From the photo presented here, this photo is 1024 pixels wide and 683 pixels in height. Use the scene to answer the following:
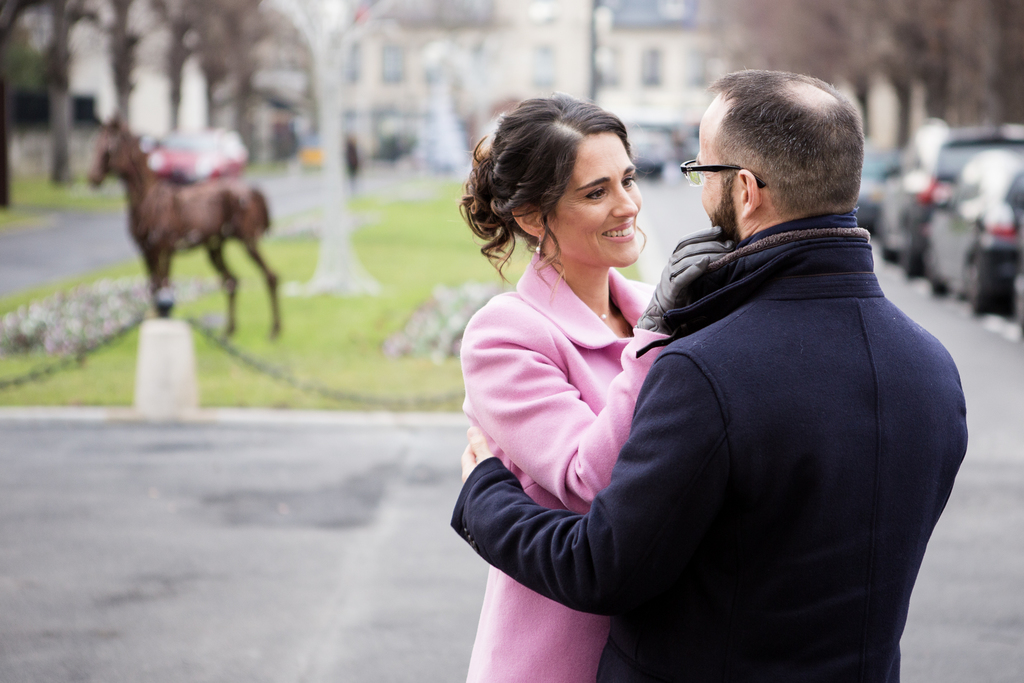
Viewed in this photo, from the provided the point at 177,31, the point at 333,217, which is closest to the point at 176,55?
the point at 177,31

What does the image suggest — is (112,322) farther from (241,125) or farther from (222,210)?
(241,125)

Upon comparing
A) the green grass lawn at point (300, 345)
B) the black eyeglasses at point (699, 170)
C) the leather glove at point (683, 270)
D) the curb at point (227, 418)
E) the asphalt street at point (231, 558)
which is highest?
the black eyeglasses at point (699, 170)

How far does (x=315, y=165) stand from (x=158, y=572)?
62.1m

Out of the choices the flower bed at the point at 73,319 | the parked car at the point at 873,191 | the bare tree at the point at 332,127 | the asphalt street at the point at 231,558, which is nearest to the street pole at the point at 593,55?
the bare tree at the point at 332,127

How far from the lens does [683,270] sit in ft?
5.82

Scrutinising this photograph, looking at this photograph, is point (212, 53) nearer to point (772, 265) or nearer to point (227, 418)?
point (227, 418)

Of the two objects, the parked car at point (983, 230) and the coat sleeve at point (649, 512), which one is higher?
the coat sleeve at point (649, 512)

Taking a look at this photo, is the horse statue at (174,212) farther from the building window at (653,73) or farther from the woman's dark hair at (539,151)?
the building window at (653,73)

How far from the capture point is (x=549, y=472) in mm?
1955

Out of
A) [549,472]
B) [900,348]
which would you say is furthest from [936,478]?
[549,472]

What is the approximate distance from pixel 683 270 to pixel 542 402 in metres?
0.37

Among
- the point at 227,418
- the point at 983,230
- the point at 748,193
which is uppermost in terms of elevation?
the point at 748,193

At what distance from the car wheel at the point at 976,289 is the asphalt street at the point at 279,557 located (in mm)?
5646

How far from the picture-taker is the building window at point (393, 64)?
84312 millimetres
